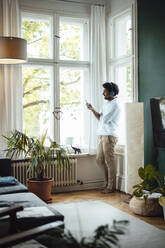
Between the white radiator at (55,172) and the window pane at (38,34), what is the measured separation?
6.08 ft

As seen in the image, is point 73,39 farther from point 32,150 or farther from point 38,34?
point 32,150

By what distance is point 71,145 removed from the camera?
571 centimetres

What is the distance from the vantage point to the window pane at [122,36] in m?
5.56

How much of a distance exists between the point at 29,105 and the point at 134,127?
1.97m

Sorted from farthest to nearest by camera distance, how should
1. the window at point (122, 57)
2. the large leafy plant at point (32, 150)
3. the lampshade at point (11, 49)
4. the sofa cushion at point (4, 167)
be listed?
the window at point (122, 57) → the large leafy plant at point (32, 150) → the sofa cushion at point (4, 167) → the lampshade at point (11, 49)

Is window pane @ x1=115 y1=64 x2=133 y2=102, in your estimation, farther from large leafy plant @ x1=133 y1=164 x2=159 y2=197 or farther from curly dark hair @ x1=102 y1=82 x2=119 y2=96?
large leafy plant @ x1=133 y1=164 x2=159 y2=197

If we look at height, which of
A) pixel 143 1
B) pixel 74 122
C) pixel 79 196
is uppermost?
pixel 143 1

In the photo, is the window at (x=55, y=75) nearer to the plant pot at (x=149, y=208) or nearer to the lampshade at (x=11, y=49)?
the lampshade at (x=11, y=49)

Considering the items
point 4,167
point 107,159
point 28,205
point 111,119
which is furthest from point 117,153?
point 28,205

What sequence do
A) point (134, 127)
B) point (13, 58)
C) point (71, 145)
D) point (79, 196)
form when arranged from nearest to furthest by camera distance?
point (13, 58)
point (134, 127)
point (79, 196)
point (71, 145)

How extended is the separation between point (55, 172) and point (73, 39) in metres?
2.41

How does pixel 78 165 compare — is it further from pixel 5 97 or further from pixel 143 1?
pixel 143 1

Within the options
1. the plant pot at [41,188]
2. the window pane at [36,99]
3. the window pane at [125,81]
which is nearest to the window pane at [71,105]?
the window pane at [36,99]

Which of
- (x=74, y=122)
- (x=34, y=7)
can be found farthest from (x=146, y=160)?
(x=34, y=7)
